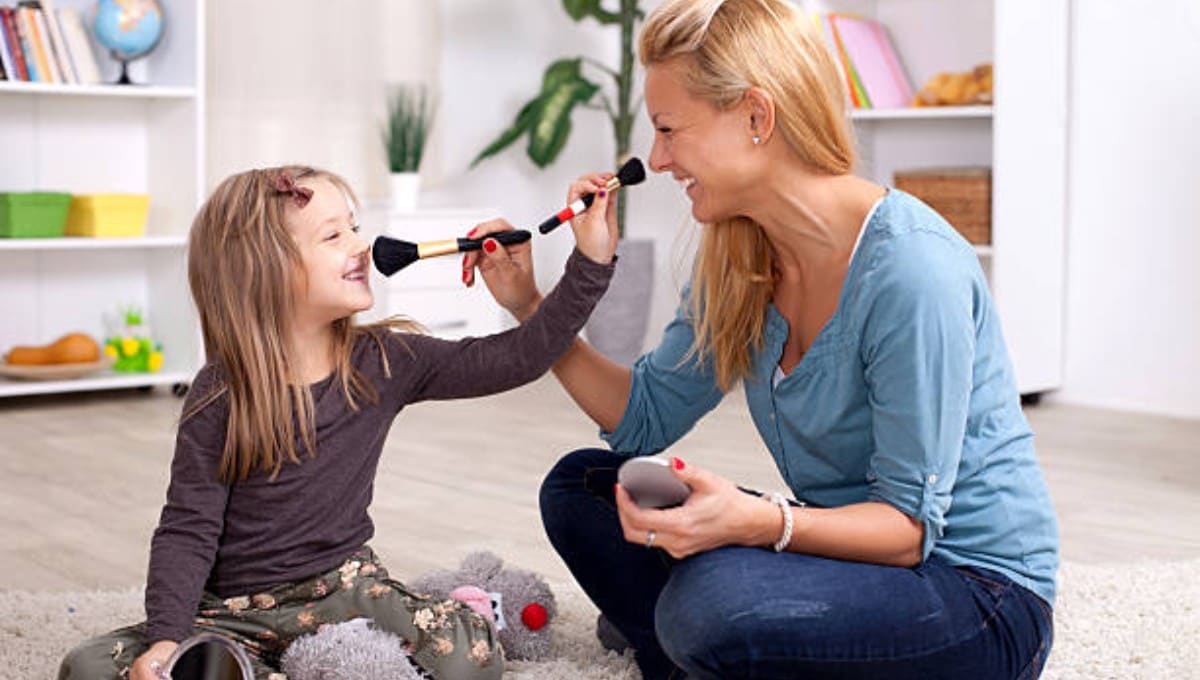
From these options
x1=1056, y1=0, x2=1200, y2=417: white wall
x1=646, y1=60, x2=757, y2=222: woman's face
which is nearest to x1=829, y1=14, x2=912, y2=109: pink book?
x1=1056, y1=0, x2=1200, y2=417: white wall

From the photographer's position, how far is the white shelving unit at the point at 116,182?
4.36 metres

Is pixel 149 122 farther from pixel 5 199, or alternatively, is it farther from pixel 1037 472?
pixel 1037 472

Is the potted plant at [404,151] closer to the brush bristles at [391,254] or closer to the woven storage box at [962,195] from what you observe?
the woven storage box at [962,195]

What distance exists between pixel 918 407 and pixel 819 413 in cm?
16

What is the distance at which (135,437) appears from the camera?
3.74 m

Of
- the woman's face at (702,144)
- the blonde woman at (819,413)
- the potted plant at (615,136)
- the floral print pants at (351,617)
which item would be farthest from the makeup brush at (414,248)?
the potted plant at (615,136)

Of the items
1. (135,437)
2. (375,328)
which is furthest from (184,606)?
(135,437)

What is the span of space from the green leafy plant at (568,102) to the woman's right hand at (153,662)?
11.0ft

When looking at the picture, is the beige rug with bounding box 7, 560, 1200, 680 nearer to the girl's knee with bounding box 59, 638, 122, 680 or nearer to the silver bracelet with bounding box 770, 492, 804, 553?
the girl's knee with bounding box 59, 638, 122, 680

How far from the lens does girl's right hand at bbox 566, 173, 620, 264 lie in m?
1.75

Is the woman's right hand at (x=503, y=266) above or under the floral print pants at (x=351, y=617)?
above

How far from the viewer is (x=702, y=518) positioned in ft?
4.77

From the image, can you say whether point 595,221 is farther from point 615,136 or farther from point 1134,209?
point 615,136

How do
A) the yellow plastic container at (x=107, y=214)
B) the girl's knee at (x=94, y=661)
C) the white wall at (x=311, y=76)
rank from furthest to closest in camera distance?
the white wall at (x=311, y=76) < the yellow plastic container at (x=107, y=214) < the girl's knee at (x=94, y=661)
